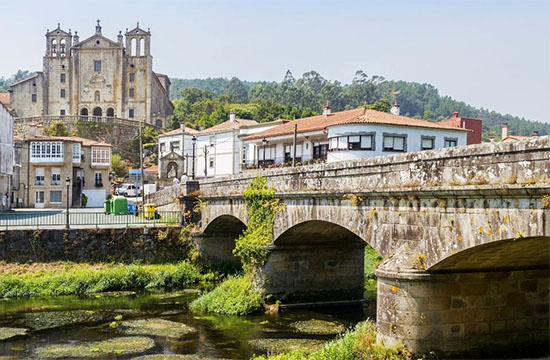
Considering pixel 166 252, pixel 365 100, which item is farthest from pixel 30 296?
pixel 365 100

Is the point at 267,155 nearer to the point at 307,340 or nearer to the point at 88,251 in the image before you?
the point at 88,251

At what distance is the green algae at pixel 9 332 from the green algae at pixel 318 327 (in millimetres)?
9531

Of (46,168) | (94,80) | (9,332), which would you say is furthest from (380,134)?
(94,80)

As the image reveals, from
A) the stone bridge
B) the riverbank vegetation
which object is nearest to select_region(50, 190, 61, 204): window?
the riverbank vegetation

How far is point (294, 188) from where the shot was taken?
22656mm

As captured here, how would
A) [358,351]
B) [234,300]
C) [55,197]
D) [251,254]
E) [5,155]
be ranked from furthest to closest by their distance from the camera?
[55,197] < [5,155] < [251,254] < [234,300] < [358,351]

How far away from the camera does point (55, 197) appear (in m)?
59.6

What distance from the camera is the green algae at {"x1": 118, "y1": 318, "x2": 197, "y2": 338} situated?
72.8 ft

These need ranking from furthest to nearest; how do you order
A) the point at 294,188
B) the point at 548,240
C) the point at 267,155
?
the point at 267,155 < the point at 294,188 < the point at 548,240

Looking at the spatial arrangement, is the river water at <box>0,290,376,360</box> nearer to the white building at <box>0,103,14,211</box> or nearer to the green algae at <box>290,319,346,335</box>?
the green algae at <box>290,319,346,335</box>

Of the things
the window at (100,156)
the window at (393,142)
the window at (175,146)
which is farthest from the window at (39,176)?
the window at (393,142)

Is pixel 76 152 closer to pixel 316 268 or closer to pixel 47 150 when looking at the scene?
pixel 47 150

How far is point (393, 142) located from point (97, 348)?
1031 inches

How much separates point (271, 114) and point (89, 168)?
43161 millimetres
